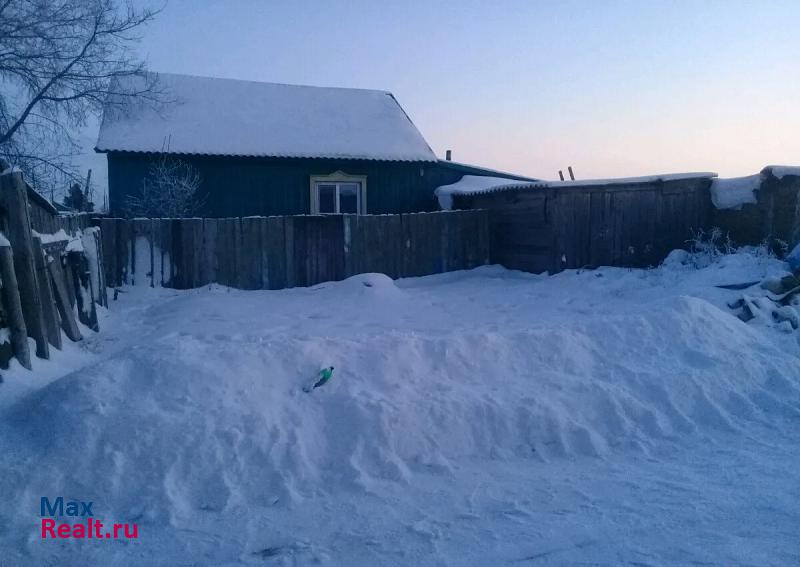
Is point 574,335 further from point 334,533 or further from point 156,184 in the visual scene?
point 156,184

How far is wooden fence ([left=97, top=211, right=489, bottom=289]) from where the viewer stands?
12.1 m

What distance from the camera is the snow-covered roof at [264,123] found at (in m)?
16.1

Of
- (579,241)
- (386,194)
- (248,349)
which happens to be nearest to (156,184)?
(386,194)

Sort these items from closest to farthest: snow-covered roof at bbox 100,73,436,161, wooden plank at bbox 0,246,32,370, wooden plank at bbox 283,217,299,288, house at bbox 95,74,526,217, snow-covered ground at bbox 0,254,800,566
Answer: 1. snow-covered ground at bbox 0,254,800,566
2. wooden plank at bbox 0,246,32,370
3. wooden plank at bbox 283,217,299,288
4. house at bbox 95,74,526,217
5. snow-covered roof at bbox 100,73,436,161

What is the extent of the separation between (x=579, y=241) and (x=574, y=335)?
7135mm

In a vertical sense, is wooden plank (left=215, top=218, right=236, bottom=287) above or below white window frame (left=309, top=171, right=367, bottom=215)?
below

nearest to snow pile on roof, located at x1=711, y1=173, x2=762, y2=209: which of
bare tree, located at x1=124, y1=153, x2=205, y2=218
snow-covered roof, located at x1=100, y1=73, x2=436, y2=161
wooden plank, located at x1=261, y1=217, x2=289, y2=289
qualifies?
wooden plank, located at x1=261, y1=217, x2=289, y2=289

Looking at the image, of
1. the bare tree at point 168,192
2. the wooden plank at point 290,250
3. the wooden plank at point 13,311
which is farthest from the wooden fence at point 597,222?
the wooden plank at point 13,311

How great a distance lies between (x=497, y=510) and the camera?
429cm

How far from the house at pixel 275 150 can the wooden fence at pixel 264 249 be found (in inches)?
143

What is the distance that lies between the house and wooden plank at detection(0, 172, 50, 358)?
9.89 meters

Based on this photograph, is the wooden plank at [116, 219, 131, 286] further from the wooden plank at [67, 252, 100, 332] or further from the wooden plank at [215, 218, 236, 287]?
the wooden plank at [67, 252, 100, 332]

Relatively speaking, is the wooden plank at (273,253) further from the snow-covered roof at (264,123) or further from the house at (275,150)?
the snow-covered roof at (264,123)

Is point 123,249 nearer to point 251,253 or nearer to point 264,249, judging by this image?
point 251,253
